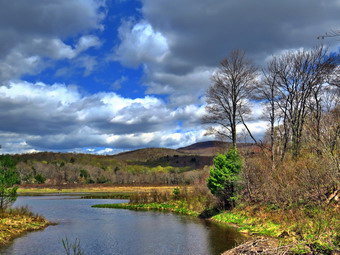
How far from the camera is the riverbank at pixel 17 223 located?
23.9 metres

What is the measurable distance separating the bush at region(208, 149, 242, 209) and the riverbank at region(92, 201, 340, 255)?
1830 millimetres

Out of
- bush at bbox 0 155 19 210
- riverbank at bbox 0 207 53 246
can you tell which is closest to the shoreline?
riverbank at bbox 0 207 53 246

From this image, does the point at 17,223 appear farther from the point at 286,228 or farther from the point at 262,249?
the point at 262,249

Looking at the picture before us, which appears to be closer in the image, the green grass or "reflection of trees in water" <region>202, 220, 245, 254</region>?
"reflection of trees in water" <region>202, 220, 245, 254</region>

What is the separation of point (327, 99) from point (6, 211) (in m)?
34.8

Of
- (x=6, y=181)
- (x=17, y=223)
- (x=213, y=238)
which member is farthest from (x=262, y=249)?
(x=6, y=181)

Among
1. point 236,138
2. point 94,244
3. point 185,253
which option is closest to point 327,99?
point 236,138

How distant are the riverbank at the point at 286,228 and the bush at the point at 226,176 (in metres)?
1.83

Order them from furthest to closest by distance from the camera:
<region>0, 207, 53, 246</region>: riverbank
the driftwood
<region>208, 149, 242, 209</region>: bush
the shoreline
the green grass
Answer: <region>208, 149, 242, 209</region>: bush, <region>0, 207, 53, 246</region>: riverbank, the shoreline, the green grass, the driftwood

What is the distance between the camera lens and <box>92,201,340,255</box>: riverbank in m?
13.7

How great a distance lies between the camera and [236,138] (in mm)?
38344

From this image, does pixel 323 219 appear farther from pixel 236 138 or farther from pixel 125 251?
pixel 236 138

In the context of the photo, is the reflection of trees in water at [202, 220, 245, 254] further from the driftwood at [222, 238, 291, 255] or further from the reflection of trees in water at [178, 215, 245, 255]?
the driftwood at [222, 238, 291, 255]

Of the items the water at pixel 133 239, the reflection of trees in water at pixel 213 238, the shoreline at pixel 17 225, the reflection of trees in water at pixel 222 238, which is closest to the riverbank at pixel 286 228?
the reflection of trees in water at pixel 222 238
